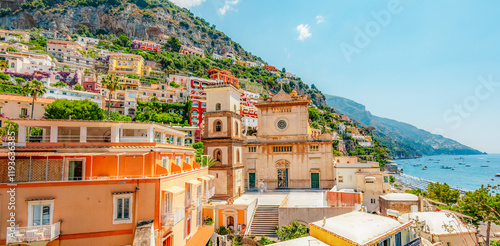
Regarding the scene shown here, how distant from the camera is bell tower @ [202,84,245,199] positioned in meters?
25.4

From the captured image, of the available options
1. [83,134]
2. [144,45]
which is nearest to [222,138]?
[83,134]

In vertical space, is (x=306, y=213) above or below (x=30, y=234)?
below

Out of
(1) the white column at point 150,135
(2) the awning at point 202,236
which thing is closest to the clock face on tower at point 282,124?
(2) the awning at point 202,236

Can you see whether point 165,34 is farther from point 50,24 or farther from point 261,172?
point 261,172

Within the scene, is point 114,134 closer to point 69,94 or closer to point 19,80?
point 69,94

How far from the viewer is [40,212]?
10891 millimetres

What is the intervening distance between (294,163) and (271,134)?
4.42 meters

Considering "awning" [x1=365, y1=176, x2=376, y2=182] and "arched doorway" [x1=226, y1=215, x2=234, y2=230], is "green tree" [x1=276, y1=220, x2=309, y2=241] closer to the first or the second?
"arched doorway" [x1=226, y1=215, x2=234, y2=230]

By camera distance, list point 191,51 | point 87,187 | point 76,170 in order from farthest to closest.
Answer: point 191,51
point 76,170
point 87,187

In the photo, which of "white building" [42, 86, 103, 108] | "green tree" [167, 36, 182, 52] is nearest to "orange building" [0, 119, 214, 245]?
"white building" [42, 86, 103, 108]

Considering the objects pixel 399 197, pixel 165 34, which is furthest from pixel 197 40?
pixel 399 197

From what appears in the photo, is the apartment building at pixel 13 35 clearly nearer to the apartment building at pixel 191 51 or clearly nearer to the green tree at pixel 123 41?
the green tree at pixel 123 41

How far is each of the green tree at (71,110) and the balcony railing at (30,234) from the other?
93.8 ft

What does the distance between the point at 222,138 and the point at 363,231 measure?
17.5 meters
